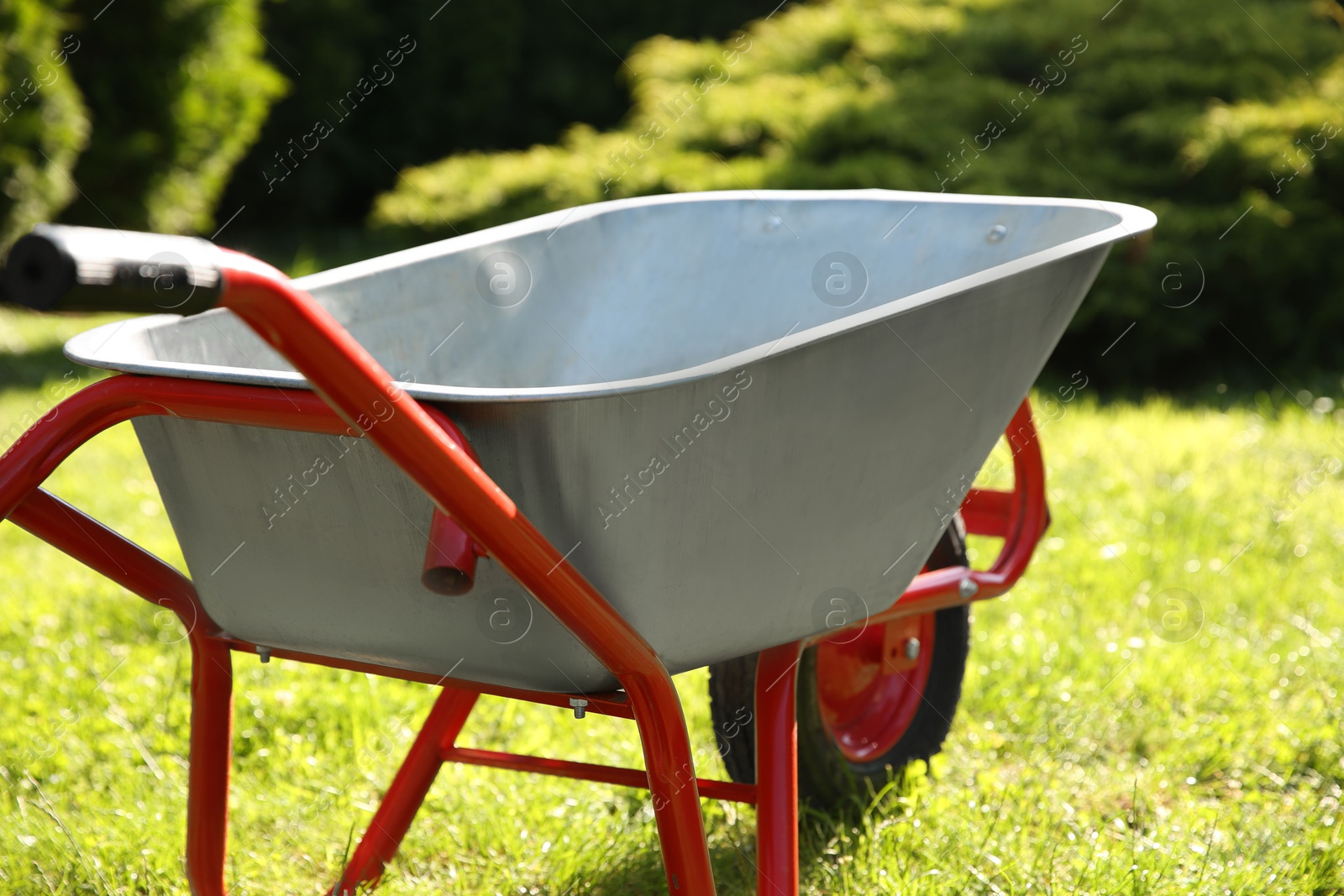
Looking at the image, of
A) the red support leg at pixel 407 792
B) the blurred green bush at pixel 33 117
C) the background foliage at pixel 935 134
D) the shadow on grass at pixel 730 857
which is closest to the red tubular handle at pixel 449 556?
the red support leg at pixel 407 792

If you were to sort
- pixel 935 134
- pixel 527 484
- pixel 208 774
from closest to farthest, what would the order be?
pixel 527 484 < pixel 208 774 < pixel 935 134

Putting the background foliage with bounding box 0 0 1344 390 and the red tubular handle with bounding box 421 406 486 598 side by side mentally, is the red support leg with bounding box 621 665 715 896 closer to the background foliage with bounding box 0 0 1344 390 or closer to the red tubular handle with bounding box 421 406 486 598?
the red tubular handle with bounding box 421 406 486 598

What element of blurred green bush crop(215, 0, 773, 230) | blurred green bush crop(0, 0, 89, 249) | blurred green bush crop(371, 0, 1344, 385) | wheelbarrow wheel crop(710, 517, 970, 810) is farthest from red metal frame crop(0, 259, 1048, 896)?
blurred green bush crop(215, 0, 773, 230)

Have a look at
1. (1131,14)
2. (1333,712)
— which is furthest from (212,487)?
(1131,14)

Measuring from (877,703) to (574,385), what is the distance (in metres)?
0.99

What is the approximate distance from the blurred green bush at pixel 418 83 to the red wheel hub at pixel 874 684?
6481mm

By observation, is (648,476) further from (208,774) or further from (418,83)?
(418,83)

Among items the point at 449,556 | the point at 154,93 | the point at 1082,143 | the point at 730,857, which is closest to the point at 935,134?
the point at 1082,143

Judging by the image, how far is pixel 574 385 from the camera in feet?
4.40

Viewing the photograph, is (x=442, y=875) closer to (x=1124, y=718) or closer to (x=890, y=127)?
(x=1124, y=718)

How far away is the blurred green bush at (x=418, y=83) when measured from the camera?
24.6 feet

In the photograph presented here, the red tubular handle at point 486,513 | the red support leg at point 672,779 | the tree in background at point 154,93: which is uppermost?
the tree in background at point 154,93

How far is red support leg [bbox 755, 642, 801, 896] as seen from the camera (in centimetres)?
137

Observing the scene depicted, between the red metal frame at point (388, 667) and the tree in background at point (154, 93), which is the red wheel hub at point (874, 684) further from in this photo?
the tree in background at point (154, 93)
